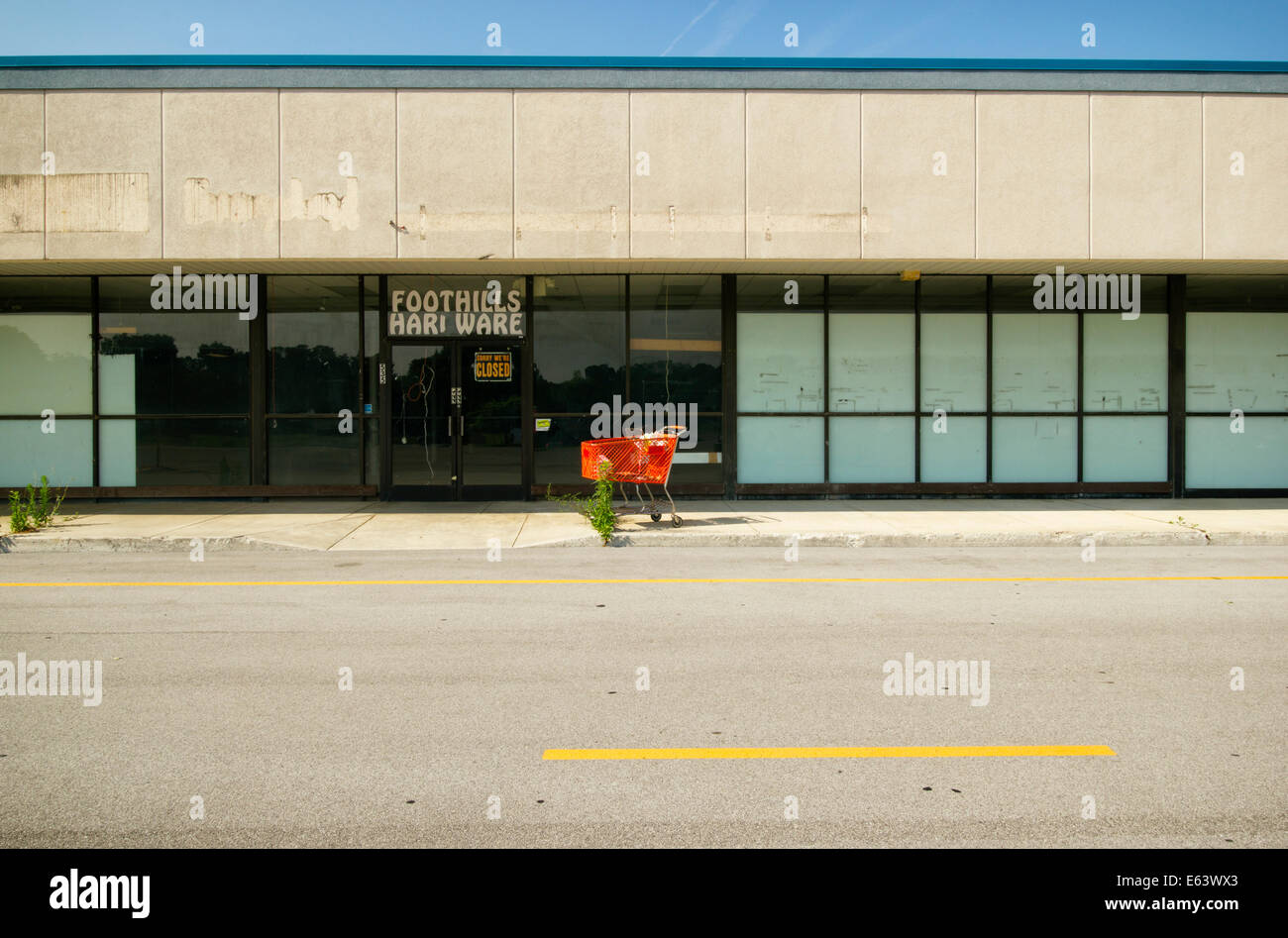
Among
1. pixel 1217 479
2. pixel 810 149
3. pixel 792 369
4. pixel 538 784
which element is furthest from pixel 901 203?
pixel 538 784

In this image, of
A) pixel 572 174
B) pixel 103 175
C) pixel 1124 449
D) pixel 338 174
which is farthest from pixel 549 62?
pixel 1124 449

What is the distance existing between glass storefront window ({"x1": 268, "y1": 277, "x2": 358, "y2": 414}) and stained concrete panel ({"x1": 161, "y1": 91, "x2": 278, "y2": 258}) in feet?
6.80

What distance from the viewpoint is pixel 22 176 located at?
13852mm

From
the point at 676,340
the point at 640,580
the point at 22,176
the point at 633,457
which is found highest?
the point at 22,176

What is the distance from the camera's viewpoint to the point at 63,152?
45.8ft

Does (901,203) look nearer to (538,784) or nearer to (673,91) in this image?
(673,91)

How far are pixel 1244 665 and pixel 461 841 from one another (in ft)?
17.0

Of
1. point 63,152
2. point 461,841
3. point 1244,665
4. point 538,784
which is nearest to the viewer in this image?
point 461,841

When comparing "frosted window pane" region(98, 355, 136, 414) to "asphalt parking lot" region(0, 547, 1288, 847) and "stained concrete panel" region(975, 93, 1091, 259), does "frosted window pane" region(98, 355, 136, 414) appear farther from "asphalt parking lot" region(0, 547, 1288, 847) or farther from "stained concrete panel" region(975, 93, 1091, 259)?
"stained concrete panel" region(975, 93, 1091, 259)

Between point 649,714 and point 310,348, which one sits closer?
point 649,714

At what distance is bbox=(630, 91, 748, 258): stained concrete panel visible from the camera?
14.1 metres

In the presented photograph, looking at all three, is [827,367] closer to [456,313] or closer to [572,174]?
[572,174]

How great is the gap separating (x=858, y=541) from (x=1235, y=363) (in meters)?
9.33

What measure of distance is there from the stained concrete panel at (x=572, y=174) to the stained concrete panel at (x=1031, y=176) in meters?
5.53
